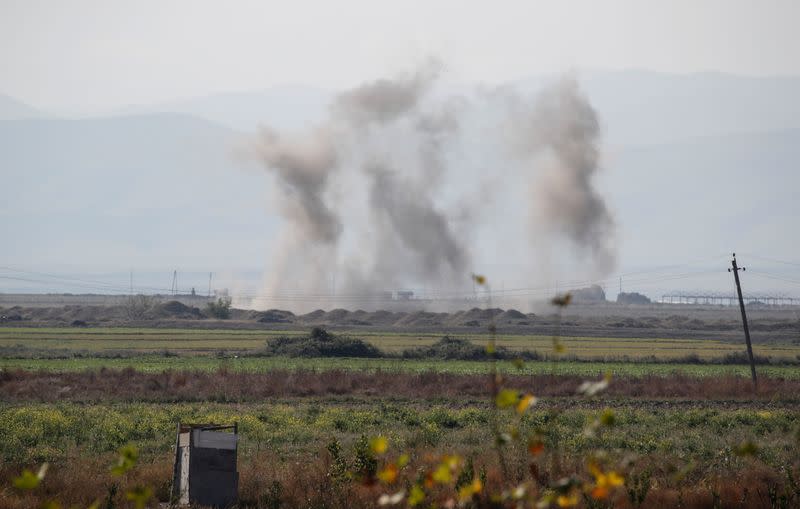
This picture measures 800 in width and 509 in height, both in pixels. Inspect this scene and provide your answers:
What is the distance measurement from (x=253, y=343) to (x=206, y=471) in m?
67.4

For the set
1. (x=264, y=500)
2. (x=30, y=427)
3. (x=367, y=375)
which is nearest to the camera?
(x=264, y=500)

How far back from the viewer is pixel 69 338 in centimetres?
8806

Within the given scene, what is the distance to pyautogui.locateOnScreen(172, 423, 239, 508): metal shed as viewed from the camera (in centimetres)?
1747

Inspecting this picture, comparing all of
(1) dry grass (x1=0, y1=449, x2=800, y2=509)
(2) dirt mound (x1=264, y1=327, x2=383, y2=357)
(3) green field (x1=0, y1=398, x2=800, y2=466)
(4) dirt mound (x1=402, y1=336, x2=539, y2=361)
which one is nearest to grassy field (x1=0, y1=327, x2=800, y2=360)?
(2) dirt mound (x1=264, y1=327, x2=383, y2=357)

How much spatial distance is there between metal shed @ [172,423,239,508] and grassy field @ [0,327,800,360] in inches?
2058

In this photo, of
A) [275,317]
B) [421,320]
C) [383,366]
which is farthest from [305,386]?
[275,317]

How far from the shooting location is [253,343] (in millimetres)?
84250

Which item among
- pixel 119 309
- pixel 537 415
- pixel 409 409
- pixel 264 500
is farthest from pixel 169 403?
pixel 119 309

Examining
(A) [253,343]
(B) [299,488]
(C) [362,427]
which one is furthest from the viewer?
(A) [253,343]

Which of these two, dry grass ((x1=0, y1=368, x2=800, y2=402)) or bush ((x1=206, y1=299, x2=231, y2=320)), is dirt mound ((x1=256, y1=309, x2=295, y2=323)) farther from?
dry grass ((x1=0, y1=368, x2=800, y2=402))

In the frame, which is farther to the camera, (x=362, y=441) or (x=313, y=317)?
(x=313, y=317)

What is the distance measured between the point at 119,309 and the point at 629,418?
128m

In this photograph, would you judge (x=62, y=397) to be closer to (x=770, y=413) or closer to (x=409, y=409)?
(x=409, y=409)

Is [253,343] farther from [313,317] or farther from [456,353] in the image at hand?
[313,317]
